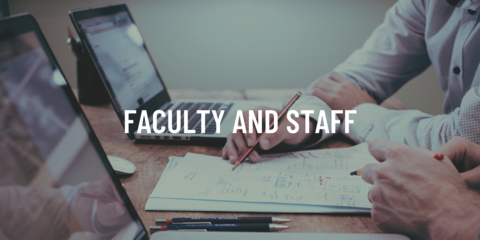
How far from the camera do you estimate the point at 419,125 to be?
661 mm

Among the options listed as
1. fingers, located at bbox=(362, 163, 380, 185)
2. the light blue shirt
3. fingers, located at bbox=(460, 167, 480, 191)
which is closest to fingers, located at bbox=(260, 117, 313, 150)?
the light blue shirt

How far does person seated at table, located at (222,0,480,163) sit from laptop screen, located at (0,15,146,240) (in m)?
0.32

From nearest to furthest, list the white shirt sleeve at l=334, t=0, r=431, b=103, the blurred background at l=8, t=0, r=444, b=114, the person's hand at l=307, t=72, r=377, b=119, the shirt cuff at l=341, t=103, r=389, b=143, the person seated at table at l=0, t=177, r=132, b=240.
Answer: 1. the person seated at table at l=0, t=177, r=132, b=240
2. the shirt cuff at l=341, t=103, r=389, b=143
3. the person's hand at l=307, t=72, r=377, b=119
4. the white shirt sleeve at l=334, t=0, r=431, b=103
5. the blurred background at l=8, t=0, r=444, b=114

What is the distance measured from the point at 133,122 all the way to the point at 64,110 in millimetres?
472

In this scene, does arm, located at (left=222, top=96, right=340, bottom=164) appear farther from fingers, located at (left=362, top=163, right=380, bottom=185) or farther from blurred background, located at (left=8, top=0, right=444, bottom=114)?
blurred background, located at (left=8, top=0, right=444, bottom=114)

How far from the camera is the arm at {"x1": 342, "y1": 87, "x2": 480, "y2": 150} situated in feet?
1.88

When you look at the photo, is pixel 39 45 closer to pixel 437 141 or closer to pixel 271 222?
pixel 271 222

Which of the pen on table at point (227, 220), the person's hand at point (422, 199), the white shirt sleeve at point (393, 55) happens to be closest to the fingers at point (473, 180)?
the person's hand at point (422, 199)

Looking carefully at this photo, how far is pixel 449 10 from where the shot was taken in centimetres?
82

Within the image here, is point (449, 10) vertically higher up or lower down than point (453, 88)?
higher up

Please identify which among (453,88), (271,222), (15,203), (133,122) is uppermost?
(15,203)

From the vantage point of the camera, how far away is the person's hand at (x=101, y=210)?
30cm

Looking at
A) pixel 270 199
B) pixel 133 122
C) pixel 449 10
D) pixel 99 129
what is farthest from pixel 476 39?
pixel 99 129

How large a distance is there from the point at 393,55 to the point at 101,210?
1.00 m
